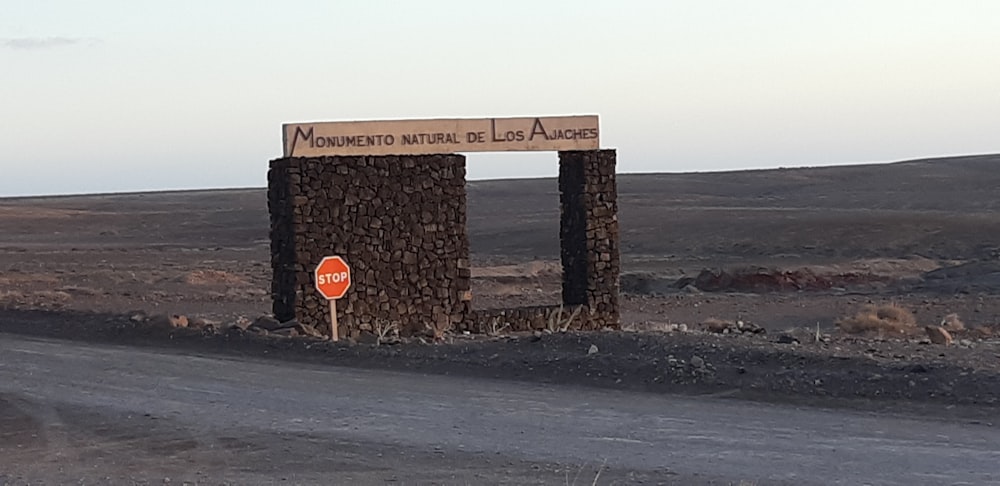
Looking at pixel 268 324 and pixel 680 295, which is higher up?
pixel 268 324

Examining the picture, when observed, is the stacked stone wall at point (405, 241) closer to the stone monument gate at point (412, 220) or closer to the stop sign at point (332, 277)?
the stone monument gate at point (412, 220)

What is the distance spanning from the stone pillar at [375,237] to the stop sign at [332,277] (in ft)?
3.10

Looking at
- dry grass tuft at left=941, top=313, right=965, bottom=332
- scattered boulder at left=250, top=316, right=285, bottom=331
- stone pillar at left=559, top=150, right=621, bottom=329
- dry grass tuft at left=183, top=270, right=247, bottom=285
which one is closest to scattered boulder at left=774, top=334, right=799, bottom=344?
stone pillar at left=559, top=150, right=621, bottom=329

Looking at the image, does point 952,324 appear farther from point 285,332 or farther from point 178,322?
point 178,322

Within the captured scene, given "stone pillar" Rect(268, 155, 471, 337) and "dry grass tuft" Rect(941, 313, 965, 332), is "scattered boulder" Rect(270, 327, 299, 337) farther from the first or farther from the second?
"dry grass tuft" Rect(941, 313, 965, 332)

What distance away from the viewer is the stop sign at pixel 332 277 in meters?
21.0

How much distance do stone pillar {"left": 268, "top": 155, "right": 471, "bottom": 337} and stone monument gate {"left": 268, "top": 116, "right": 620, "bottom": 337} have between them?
20 mm

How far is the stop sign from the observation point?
20984mm

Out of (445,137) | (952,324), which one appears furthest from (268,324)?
(952,324)

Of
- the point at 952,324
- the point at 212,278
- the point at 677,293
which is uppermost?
the point at 952,324

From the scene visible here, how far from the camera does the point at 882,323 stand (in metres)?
27.3

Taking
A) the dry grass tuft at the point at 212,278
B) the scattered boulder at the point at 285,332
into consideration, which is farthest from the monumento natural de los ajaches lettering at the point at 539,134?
the dry grass tuft at the point at 212,278

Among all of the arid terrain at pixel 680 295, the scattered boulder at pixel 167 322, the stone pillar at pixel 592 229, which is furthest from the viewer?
the stone pillar at pixel 592 229

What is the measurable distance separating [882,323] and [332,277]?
11.3m
